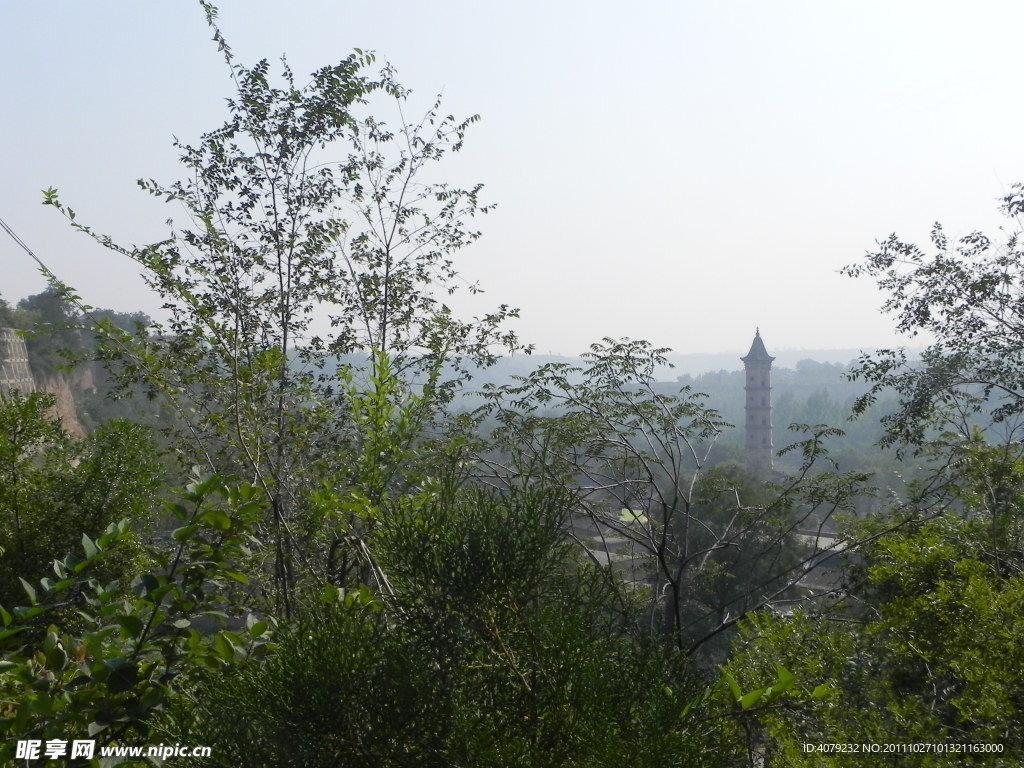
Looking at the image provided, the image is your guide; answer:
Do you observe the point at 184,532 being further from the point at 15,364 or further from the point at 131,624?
the point at 15,364

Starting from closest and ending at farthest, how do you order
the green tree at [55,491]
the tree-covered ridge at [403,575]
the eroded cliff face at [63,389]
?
1. the tree-covered ridge at [403,575]
2. the green tree at [55,491]
3. the eroded cliff face at [63,389]

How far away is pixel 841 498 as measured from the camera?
5824 mm

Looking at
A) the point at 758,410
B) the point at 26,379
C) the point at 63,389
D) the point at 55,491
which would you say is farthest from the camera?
the point at 758,410

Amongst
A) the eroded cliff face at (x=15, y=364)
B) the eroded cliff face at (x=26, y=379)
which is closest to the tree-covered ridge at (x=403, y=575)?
the eroded cliff face at (x=26, y=379)

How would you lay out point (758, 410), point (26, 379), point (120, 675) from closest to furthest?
point (120, 675)
point (26, 379)
point (758, 410)

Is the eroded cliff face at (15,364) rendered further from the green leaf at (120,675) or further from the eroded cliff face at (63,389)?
the green leaf at (120,675)

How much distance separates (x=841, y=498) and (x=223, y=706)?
5.26m

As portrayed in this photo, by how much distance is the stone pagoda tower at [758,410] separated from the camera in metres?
22.1

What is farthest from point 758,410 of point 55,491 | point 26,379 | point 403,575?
point 403,575

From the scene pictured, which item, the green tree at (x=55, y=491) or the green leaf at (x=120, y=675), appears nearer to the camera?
the green leaf at (x=120, y=675)

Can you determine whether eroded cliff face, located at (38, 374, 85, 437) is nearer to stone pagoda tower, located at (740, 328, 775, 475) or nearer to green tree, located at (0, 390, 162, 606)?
stone pagoda tower, located at (740, 328, 775, 475)

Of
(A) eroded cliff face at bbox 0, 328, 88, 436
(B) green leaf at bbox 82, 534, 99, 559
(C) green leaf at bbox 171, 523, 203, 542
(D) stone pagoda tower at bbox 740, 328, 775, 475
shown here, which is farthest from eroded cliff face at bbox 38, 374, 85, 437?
(C) green leaf at bbox 171, 523, 203, 542

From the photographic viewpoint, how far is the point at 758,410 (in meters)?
26.7

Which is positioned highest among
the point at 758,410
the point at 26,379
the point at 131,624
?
the point at 131,624
